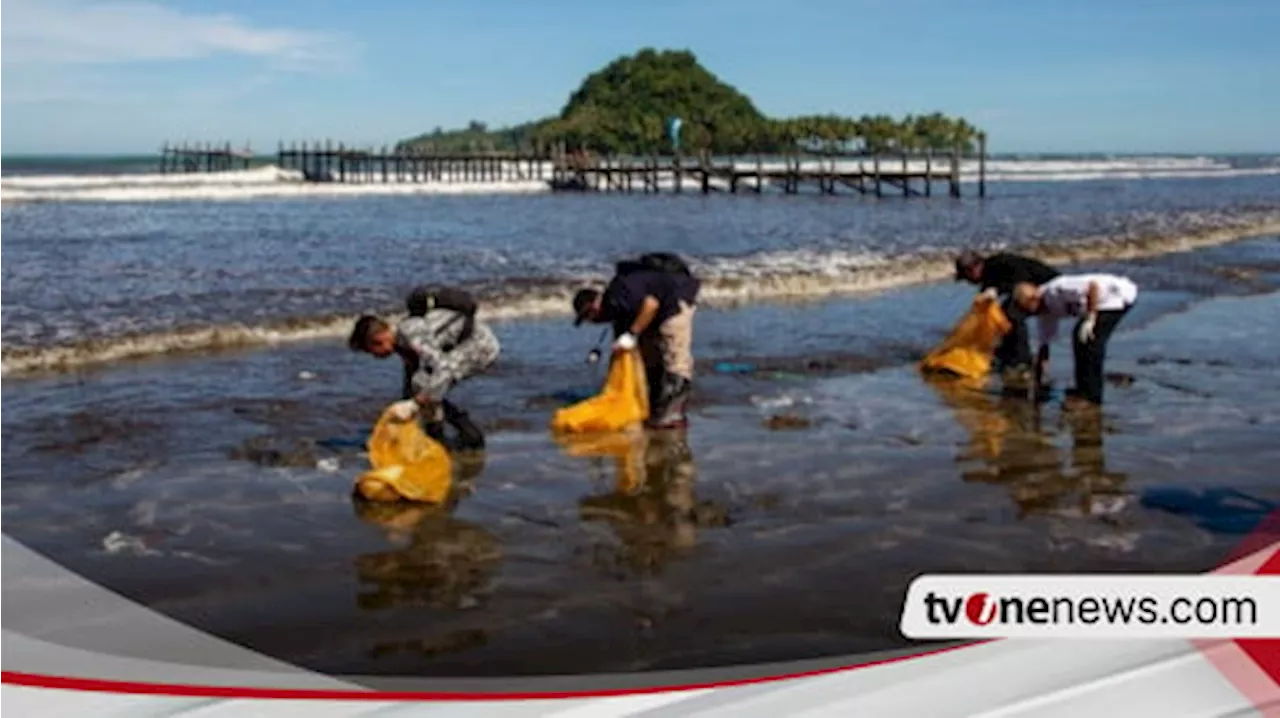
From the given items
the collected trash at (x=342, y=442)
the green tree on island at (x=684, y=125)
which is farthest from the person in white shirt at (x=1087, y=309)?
the green tree on island at (x=684, y=125)

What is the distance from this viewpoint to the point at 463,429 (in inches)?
301

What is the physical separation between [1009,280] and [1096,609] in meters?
6.63

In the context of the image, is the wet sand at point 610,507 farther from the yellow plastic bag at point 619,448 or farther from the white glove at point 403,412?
the white glove at point 403,412

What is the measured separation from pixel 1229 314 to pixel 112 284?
1438cm

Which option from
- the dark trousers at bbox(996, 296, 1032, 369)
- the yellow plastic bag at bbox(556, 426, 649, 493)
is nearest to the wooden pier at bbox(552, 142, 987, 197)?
the dark trousers at bbox(996, 296, 1032, 369)

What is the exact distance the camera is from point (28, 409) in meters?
9.40

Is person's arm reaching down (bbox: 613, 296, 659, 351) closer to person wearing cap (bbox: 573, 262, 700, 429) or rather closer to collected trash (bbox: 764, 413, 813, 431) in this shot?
person wearing cap (bbox: 573, 262, 700, 429)

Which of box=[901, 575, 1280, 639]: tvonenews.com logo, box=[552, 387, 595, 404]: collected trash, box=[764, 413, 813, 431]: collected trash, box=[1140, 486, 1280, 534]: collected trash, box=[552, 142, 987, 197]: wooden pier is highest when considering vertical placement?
box=[552, 142, 987, 197]: wooden pier

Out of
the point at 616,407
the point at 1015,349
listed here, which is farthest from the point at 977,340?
the point at 616,407

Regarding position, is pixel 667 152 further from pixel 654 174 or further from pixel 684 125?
pixel 654 174

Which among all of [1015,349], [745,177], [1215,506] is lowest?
[1215,506]

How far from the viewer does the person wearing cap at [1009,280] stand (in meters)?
9.88

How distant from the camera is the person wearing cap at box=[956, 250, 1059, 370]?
9875 mm

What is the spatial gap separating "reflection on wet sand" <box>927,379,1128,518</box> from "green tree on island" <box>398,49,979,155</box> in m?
58.0
